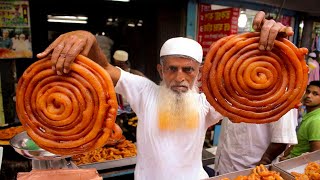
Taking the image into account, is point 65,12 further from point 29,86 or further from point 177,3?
point 29,86

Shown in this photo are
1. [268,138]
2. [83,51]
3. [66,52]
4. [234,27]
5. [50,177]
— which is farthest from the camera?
[234,27]

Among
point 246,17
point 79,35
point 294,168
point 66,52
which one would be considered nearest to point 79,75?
point 66,52

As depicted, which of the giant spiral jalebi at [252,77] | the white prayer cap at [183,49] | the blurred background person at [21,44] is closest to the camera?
the giant spiral jalebi at [252,77]

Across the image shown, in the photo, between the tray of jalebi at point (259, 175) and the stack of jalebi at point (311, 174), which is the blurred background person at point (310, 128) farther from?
the tray of jalebi at point (259, 175)

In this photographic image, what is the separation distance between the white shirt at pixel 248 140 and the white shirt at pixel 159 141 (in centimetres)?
86

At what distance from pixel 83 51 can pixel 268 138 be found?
250 cm

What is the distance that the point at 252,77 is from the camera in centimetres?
148

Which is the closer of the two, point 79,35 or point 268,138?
point 79,35

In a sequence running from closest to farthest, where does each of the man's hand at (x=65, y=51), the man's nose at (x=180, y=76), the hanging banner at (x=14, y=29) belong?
the man's hand at (x=65, y=51)
the man's nose at (x=180, y=76)
the hanging banner at (x=14, y=29)

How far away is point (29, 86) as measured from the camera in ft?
4.67

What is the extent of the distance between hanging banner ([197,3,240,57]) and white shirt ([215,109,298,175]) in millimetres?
2323

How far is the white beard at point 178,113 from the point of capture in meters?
2.53

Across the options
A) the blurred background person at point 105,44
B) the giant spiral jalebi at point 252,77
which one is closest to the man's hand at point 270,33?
the giant spiral jalebi at point 252,77

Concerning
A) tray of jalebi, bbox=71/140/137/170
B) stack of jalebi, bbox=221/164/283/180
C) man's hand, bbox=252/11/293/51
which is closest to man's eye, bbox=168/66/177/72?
man's hand, bbox=252/11/293/51
